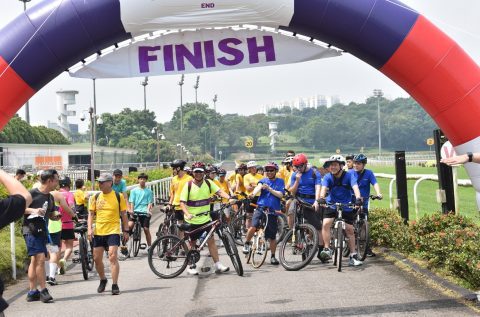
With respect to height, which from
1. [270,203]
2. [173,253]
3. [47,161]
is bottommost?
[173,253]

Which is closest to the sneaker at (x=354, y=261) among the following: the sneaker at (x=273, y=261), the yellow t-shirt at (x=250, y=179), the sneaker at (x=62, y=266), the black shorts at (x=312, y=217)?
the black shorts at (x=312, y=217)

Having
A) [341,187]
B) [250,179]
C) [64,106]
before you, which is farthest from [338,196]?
[64,106]

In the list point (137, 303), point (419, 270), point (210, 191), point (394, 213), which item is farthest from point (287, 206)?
point (137, 303)

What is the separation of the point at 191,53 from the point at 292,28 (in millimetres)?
1360

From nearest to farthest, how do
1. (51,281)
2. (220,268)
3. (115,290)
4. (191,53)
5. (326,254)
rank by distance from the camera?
(191,53), (115,290), (51,281), (220,268), (326,254)

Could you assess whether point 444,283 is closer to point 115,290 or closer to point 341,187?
point 341,187

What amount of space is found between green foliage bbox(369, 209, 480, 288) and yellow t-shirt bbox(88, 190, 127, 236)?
15.8 feet

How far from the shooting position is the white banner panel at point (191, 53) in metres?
8.73

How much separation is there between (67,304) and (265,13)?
4851 millimetres

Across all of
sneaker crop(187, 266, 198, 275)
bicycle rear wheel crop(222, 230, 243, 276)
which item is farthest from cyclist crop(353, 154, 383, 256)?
sneaker crop(187, 266, 198, 275)

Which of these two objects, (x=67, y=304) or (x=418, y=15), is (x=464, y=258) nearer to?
(x=418, y=15)

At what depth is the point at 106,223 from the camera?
33.5 ft

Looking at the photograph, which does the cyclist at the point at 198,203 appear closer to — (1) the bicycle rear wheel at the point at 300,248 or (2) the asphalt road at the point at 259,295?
(2) the asphalt road at the point at 259,295

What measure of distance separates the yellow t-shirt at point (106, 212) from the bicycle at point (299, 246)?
3.00m
